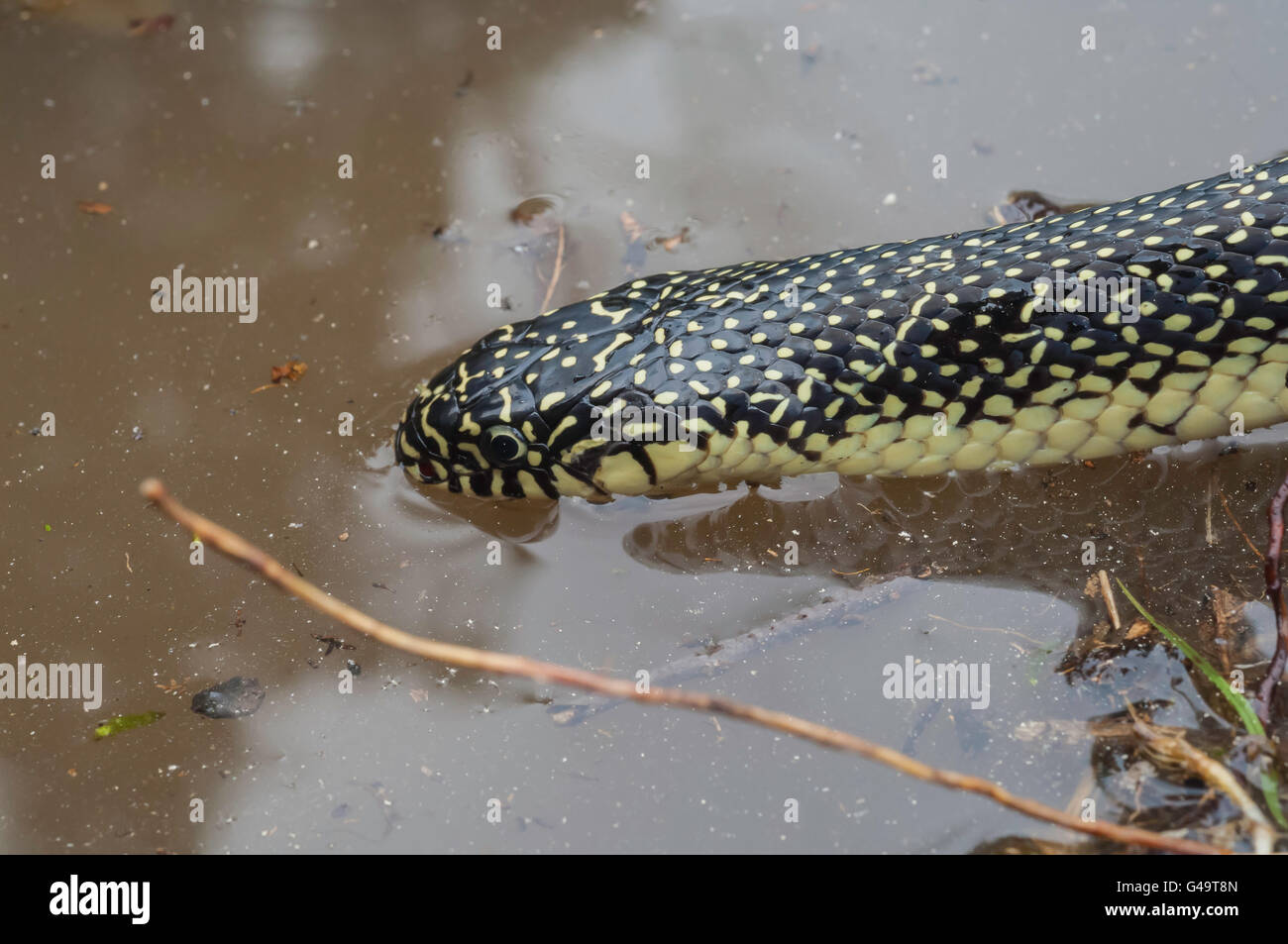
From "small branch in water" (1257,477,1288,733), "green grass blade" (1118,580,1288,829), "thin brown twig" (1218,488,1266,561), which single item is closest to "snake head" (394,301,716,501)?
"green grass blade" (1118,580,1288,829)

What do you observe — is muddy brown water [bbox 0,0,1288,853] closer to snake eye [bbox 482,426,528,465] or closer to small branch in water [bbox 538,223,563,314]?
small branch in water [bbox 538,223,563,314]

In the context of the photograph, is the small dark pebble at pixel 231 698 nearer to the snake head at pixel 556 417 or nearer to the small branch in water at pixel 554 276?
the snake head at pixel 556 417

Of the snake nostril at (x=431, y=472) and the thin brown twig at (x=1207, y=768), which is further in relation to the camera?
the snake nostril at (x=431, y=472)

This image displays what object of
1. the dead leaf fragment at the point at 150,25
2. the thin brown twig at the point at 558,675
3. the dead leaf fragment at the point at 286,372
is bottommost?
the thin brown twig at the point at 558,675

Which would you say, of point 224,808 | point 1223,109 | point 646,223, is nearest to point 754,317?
point 646,223

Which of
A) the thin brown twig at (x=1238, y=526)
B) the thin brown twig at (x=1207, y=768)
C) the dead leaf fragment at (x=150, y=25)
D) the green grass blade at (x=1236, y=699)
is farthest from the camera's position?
the dead leaf fragment at (x=150, y=25)

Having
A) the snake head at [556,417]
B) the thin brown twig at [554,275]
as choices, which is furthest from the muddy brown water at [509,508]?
the snake head at [556,417]

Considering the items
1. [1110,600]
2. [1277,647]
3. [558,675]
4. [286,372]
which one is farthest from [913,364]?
[286,372]
